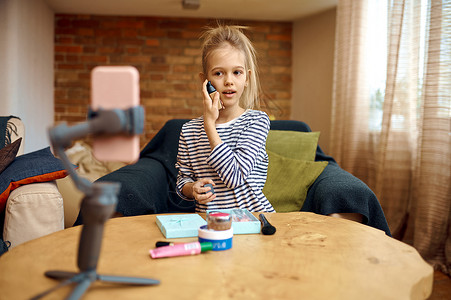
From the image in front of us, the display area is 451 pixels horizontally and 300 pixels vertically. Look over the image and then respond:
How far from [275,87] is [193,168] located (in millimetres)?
3346

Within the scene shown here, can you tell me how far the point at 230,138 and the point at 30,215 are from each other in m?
0.73

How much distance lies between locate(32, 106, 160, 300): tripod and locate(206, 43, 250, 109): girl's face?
81 centimetres

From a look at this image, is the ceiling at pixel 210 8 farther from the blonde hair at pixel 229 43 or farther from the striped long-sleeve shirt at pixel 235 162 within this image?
the striped long-sleeve shirt at pixel 235 162

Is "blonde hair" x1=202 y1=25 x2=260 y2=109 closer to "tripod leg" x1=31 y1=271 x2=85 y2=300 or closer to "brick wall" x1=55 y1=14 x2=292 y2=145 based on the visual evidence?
"tripod leg" x1=31 y1=271 x2=85 y2=300

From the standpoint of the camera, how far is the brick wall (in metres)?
4.38

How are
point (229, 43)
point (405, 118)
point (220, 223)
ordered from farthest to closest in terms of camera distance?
point (405, 118), point (229, 43), point (220, 223)

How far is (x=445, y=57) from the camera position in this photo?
7.30 feet

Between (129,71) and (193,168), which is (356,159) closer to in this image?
(193,168)

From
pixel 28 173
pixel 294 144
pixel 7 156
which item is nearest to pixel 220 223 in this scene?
pixel 28 173

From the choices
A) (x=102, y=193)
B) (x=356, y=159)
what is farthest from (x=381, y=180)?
(x=102, y=193)

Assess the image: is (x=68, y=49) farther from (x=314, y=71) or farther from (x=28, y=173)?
(x=28, y=173)

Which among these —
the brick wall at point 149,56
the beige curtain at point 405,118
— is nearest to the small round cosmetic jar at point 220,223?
the beige curtain at point 405,118

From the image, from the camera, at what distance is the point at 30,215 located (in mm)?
1328

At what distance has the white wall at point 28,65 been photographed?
123 inches
